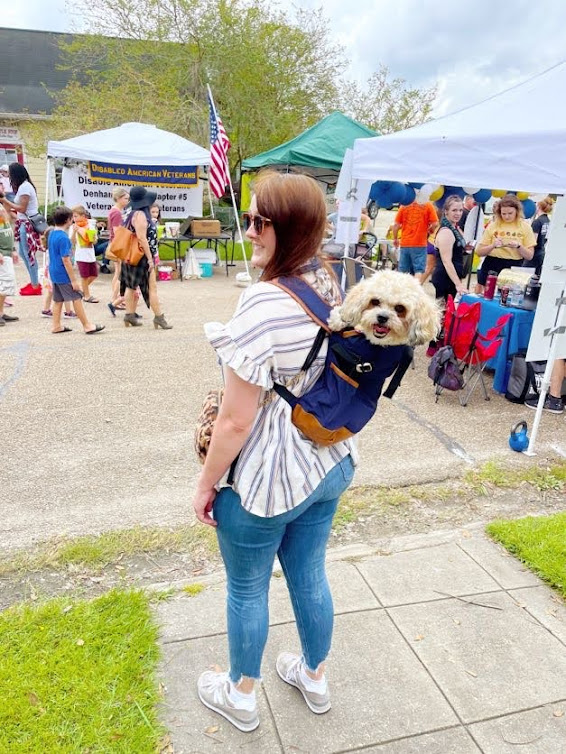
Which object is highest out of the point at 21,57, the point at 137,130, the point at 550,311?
the point at 21,57

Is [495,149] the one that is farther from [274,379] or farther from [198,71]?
[198,71]

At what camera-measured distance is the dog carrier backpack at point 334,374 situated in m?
1.45

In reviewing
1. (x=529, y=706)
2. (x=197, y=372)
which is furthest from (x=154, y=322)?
(x=529, y=706)

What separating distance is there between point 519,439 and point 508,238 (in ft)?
9.55

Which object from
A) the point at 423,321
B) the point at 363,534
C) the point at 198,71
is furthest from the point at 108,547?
the point at 198,71

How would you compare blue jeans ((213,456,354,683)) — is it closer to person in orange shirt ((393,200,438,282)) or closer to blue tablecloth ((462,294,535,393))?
blue tablecloth ((462,294,535,393))

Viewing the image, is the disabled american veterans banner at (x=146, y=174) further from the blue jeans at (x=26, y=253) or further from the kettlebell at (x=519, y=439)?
the kettlebell at (x=519, y=439)

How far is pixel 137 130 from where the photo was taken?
12094 mm

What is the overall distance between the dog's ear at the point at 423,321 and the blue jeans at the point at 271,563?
454 millimetres

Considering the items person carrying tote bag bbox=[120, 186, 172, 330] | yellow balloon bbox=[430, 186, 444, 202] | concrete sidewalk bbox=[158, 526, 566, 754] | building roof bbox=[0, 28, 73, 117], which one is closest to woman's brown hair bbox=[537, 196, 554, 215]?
yellow balloon bbox=[430, 186, 444, 202]

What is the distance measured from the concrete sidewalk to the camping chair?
8.43 feet

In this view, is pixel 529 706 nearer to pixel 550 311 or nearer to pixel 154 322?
pixel 550 311

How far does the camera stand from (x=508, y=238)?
20.5 feet

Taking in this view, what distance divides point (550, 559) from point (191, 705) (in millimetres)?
1961
